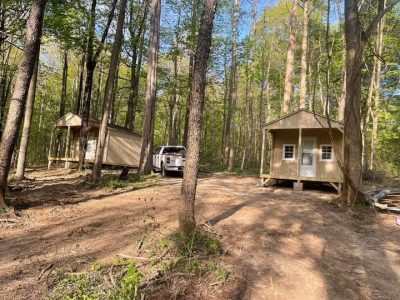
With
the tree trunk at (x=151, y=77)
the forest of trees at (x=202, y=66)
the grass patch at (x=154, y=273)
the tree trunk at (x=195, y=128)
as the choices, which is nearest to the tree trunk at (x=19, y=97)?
the forest of trees at (x=202, y=66)

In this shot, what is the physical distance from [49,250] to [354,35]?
10.2 meters

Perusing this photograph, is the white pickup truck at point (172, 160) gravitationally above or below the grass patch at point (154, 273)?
above

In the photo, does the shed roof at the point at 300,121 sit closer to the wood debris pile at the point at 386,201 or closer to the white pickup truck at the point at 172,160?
the wood debris pile at the point at 386,201

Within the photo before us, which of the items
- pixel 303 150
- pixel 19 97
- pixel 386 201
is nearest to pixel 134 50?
pixel 303 150

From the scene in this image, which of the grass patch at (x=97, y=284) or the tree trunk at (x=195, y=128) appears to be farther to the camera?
the tree trunk at (x=195, y=128)

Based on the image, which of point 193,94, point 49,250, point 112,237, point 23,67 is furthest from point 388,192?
point 23,67

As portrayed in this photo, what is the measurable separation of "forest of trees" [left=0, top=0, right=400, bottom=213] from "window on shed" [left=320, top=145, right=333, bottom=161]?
83.8 inches

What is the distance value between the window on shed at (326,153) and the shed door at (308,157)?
0.37 m

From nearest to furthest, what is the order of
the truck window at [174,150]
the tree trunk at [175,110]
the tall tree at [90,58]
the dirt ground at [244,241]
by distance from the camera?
1. the dirt ground at [244,241]
2. the tall tree at [90,58]
3. the truck window at [174,150]
4. the tree trunk at [175,110]

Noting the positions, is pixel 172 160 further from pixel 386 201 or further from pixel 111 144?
pixel 386 201

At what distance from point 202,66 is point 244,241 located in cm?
344

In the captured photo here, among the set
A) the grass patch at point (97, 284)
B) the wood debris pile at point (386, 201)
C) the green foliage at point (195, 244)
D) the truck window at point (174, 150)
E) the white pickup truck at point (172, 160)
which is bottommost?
the grass patch at point (97, 284)

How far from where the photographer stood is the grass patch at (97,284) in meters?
3.94

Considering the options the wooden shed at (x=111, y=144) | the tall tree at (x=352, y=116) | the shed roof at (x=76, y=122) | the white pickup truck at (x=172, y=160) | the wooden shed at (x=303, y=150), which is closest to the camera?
the tall tree at (x=352, y=116)
